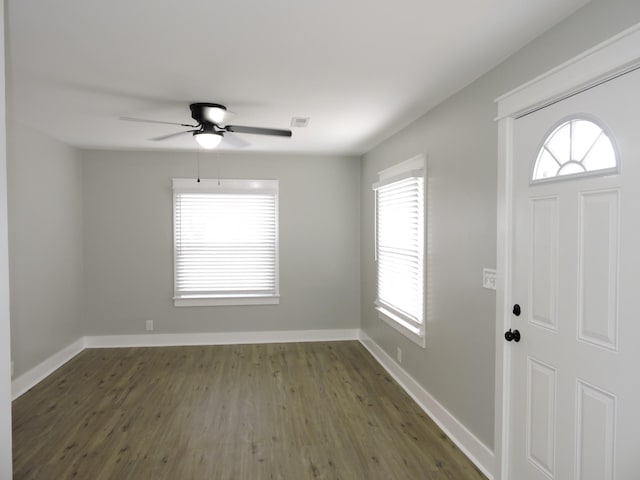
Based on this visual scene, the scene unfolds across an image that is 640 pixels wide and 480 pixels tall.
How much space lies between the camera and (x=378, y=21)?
2.11 metres

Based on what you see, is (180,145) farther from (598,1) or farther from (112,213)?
(598,1)

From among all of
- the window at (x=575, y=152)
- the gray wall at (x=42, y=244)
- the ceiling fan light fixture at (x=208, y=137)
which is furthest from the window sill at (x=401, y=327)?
the gray wall at (x=42, y=244)

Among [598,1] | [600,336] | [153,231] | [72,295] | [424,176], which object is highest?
[598,1]

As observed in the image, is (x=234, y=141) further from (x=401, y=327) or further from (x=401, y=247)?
(x=401, y=327)

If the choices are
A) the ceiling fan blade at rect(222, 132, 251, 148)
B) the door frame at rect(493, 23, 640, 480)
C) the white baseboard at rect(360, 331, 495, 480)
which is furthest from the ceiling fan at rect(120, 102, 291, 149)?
the white baseboard at rect(360, 331, 495, 480)

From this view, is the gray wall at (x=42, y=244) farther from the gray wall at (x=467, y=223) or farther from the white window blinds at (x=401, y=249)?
the gray wall at (x=467, y=223)

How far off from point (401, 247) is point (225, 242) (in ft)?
8.61

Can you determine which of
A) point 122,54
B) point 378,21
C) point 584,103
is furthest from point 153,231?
point 584,103

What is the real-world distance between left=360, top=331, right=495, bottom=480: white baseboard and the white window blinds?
1.68 ft

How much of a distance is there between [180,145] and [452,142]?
11.2ft

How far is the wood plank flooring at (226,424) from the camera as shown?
2.84m

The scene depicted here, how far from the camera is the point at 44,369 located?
4.58m

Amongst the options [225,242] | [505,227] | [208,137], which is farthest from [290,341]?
[505,227]

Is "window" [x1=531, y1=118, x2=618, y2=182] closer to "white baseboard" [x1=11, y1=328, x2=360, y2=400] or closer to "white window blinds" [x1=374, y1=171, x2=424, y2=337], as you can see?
"white window blinds" [x1=374, y1=171, x2=424, y2=337]
